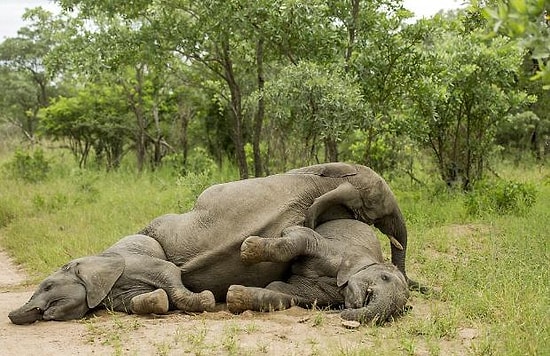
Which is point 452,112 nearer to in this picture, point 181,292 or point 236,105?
point 236,105

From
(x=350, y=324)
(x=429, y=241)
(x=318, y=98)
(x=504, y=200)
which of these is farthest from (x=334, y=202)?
(x=504, y=200)

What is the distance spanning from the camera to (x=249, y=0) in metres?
9.62

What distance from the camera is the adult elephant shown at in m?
5.74

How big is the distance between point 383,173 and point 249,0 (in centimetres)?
485

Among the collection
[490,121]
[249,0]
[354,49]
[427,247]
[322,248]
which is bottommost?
[427,247]

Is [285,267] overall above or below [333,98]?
below

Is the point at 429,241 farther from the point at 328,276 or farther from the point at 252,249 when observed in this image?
the point at 252,249

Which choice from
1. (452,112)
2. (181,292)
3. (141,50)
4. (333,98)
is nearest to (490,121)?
(452,112)

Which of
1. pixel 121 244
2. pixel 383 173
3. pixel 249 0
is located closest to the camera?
pixel 121 244

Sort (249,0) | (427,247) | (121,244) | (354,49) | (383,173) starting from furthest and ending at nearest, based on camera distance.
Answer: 1. (383,173)
2. (354,49)
3. (249,0)
4. (427,247)
5. (121,244)

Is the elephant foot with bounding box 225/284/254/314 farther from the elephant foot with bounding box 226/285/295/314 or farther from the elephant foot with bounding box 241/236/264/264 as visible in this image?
the elephant foot with bounding box 241/236/264/264

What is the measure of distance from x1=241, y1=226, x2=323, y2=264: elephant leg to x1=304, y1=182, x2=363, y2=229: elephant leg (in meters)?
0.30

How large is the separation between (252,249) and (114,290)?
1.11 m

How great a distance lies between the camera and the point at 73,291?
5.38m
